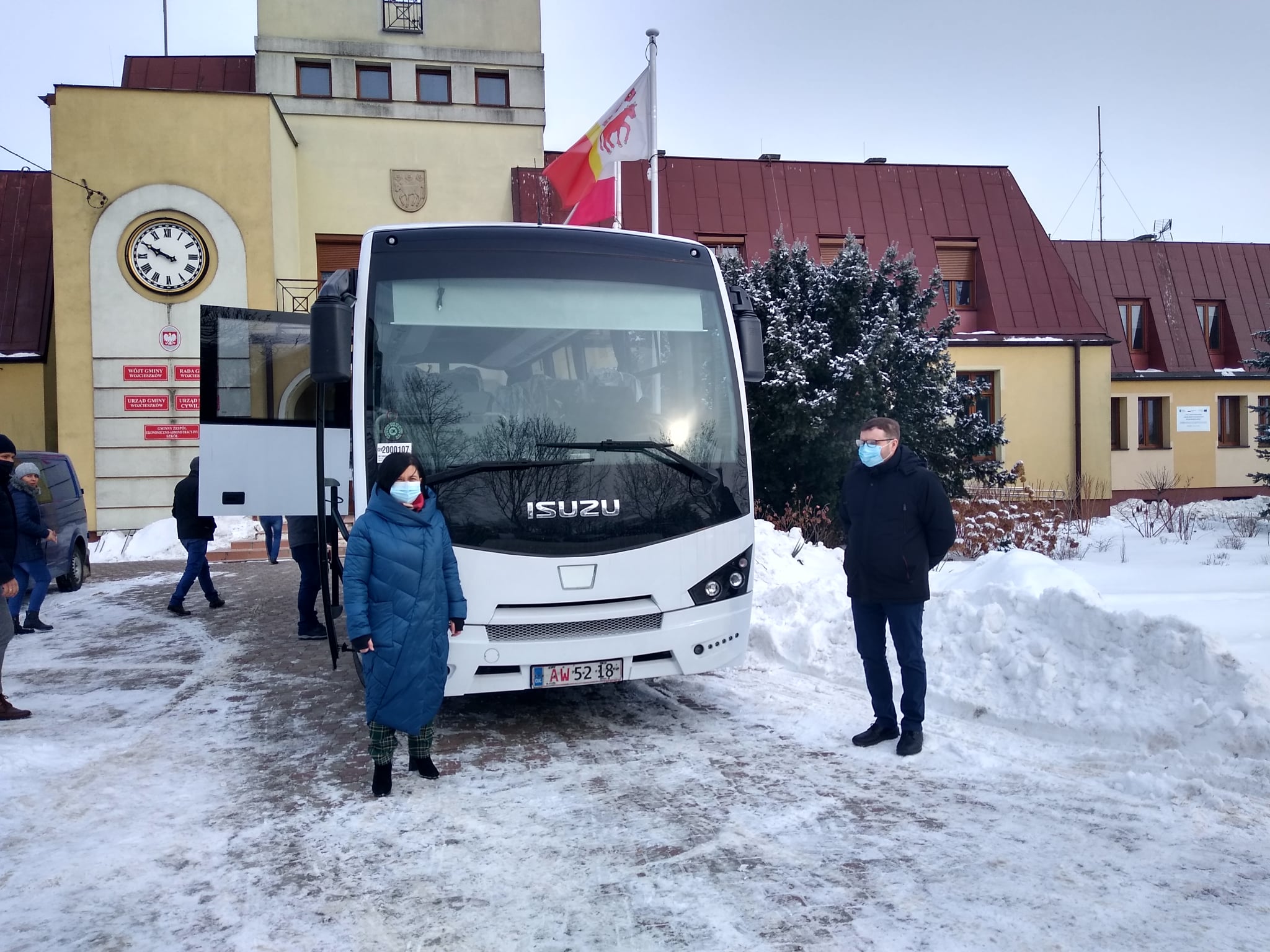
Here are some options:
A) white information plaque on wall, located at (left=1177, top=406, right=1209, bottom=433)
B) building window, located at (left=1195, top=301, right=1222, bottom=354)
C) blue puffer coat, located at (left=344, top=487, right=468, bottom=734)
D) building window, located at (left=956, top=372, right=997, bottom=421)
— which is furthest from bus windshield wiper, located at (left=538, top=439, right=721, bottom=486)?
building window, located at (left=1195, top=301, right=1222, bottom=354)

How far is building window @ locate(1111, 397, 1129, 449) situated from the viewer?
28.3 metres

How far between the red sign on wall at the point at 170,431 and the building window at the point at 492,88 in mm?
10509

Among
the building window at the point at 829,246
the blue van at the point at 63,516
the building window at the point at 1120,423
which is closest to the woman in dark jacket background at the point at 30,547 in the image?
the blue van at the point at 63,516

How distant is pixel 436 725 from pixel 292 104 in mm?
20888

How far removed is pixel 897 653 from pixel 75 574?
12.0 metres

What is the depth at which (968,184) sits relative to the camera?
27000 millimetres

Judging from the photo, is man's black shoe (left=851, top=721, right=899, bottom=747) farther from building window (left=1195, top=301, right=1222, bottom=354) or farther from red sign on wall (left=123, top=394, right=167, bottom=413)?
building window (left=1195, top=301, right=1222, bottom=354)

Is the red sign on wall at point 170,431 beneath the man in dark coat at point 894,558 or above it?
above

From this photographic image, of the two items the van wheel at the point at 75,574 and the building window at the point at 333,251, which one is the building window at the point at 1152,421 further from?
the van wheel at the point at 75,574

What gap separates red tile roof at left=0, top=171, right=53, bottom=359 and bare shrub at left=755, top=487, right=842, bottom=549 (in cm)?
1696

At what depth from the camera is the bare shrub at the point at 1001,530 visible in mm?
12797

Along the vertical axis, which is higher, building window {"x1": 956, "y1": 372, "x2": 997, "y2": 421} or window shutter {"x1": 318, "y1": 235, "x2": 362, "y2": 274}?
window shutter {"x1": 318, "y1": 235, "x2": 362, "y2": 274}

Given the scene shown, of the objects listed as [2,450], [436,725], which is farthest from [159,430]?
[436,725]

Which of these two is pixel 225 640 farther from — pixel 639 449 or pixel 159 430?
pixel 159 430
